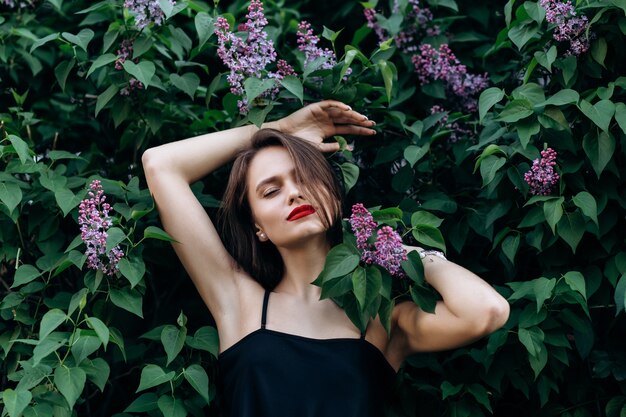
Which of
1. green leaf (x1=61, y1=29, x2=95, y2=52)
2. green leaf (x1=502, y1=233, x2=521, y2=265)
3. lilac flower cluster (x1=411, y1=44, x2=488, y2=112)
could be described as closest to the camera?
green leaf (x1=502, y1=233, x2=521, y2=265)

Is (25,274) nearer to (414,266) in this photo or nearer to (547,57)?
(414,266)

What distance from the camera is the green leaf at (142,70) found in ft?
9.29

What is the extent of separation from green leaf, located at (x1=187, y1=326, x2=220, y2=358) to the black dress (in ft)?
0.13

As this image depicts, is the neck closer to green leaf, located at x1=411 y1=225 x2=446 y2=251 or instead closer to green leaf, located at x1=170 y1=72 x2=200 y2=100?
green leaf, located at x1=411 y1=225 x2=446 y2=251

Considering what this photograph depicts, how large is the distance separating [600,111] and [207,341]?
1.16 metres

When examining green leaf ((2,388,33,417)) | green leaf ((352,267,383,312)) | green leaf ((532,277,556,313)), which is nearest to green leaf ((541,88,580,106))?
green leaf ((532,277,556,313))

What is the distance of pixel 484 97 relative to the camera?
110 inches

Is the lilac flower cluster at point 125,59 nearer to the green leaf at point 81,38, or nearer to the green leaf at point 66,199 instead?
the green leaf at point 81,38

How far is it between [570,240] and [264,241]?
0.80 m

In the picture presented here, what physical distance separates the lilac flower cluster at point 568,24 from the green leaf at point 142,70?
106 cm

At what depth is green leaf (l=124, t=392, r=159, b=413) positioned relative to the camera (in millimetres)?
2598

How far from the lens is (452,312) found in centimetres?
254

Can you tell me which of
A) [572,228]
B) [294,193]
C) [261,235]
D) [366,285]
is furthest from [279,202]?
[572,228]

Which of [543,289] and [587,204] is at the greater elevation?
[587,204]
